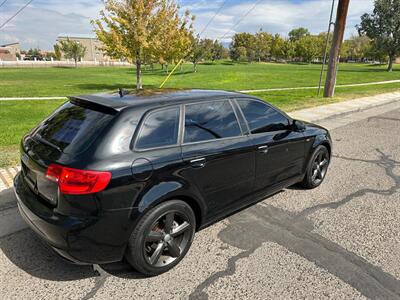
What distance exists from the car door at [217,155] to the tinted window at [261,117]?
215mm

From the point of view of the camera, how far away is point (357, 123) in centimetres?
923

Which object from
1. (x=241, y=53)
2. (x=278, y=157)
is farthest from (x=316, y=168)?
(x=241, y=53)

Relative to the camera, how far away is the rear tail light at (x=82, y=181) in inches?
88.0

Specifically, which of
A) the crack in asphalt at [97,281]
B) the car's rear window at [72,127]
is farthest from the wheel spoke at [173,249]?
the car's rear window at [72,127]

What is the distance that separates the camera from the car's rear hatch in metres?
2.39

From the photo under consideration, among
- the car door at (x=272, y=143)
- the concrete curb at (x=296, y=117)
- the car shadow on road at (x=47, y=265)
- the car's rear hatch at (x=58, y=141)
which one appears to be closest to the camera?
the car's rear hatch at (x=58, y=141)

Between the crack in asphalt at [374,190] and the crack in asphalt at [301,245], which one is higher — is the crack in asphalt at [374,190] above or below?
above

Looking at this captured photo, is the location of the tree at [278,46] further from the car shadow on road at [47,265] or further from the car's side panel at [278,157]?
the car shadow on road at [47,265]

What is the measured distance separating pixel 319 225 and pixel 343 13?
36.2 feet

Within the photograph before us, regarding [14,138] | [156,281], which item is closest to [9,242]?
[156,281]

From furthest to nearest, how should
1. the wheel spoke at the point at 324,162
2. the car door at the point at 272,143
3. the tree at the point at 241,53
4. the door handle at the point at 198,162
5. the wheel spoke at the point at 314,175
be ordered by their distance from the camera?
1. the tree at the point at 241,53
2. the wheel spoke at the point at 324,162
3. the wheel spoke at the point at 314,175
4. the car door at the point at 272,143
5. the door handle at the point at 198,162

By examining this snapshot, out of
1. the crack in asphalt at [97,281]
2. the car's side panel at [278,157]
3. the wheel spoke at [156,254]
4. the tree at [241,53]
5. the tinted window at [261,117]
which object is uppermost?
the tree at [241,53]

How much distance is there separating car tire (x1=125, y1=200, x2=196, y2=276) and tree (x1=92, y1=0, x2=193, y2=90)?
14.9m

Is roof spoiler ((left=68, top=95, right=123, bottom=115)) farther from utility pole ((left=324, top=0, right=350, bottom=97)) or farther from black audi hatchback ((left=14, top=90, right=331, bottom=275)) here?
utility pole ((left=324, top=0, right=350, bottom=97))
